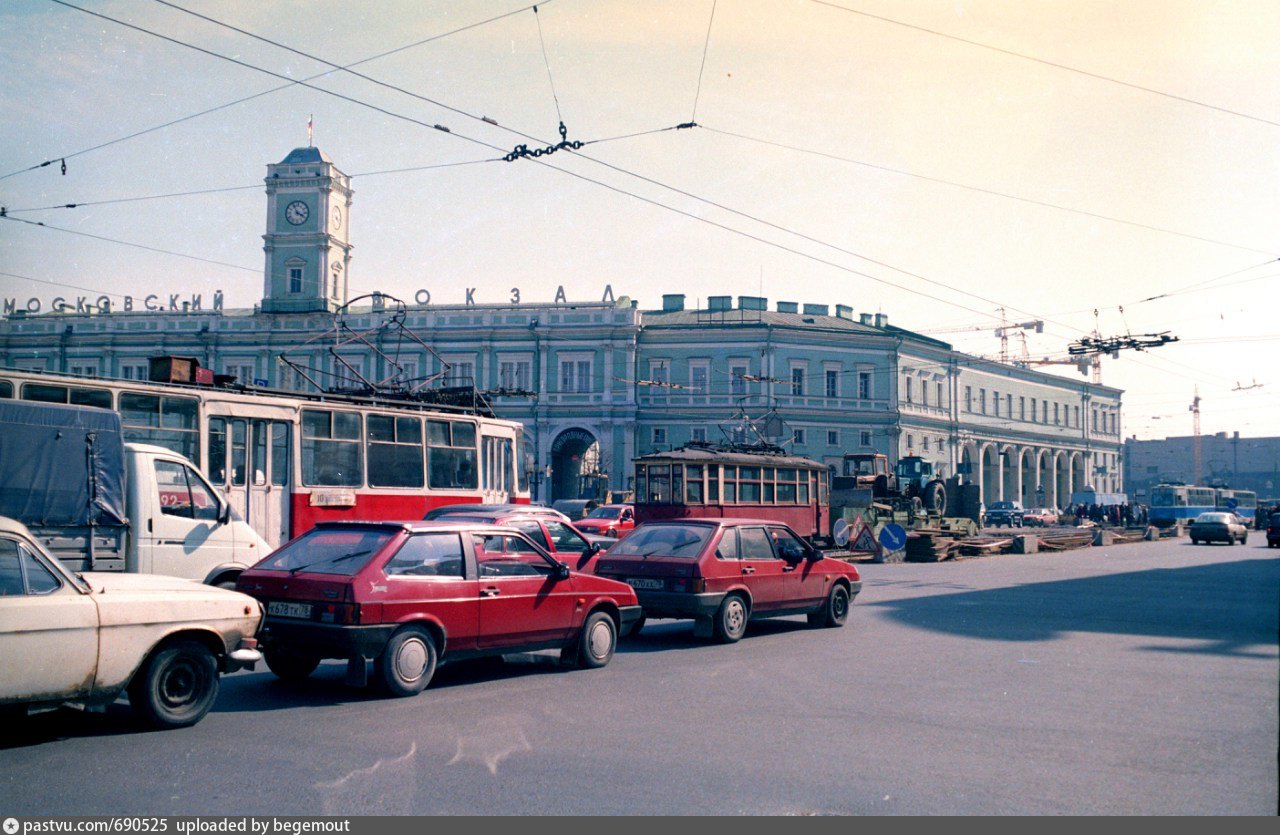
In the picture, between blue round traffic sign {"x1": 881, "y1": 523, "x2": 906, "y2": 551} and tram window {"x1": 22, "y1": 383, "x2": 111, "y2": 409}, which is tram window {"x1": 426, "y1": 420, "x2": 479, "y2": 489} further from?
blue round traffic sign {"x1": 881, "y1": 523, "x2": 906, "y2": 551}

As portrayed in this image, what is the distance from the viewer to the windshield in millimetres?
13133

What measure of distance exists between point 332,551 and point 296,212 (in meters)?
54.8

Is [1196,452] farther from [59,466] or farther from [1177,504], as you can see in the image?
[59,466]

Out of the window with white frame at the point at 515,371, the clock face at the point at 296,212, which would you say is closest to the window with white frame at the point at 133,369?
the clock face at the point at 296,212

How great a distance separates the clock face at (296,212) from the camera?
197 feet

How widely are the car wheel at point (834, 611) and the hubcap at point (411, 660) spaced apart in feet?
22.2

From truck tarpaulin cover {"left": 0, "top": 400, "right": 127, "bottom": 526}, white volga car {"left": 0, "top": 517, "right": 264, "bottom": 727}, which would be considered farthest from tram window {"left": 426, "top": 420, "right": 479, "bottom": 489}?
white volga car {"left": 0, "top": 517, "right": 264, "bottom": 727}

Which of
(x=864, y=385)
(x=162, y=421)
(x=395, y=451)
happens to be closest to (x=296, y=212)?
(x=864, y=385)

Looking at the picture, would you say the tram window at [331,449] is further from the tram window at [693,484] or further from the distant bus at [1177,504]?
the distant bus at [1177,504]

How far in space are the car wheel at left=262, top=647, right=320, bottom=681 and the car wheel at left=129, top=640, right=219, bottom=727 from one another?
55.9 inches

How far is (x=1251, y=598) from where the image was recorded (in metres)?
19.5

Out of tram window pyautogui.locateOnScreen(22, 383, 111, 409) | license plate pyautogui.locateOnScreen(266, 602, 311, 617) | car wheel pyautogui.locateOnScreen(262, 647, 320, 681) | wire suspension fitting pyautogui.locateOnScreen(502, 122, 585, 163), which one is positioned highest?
wire suspension fitting pyautogui.locateOnScreen(502, 122, 585, 163)

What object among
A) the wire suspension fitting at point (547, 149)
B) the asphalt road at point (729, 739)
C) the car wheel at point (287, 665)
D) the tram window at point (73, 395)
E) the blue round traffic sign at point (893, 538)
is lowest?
the asphalt road at point (729, 739)
